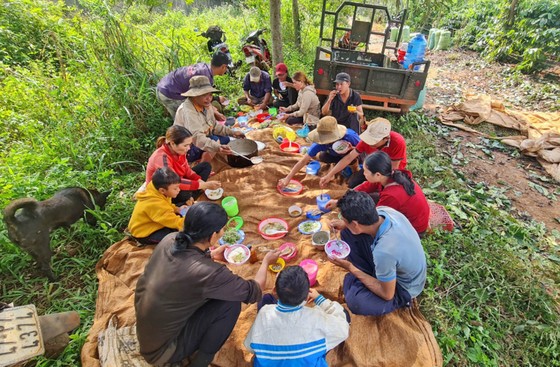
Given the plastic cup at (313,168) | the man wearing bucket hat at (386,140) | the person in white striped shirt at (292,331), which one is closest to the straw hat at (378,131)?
the man wearing bucket hat at (386,140)

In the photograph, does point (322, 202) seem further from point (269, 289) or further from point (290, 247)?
point (269, 289)

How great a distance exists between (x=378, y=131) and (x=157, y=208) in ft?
8.35

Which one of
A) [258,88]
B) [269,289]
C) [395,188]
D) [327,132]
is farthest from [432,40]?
[269,289]

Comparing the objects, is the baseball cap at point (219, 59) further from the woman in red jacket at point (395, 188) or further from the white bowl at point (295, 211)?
the woman in red jacket at point (395, 188)

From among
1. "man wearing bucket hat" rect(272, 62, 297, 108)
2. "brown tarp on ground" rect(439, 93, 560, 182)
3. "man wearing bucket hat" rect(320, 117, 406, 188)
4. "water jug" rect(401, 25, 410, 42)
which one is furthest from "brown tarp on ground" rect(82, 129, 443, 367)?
"water jug" rect(401, 25, 410, 42)

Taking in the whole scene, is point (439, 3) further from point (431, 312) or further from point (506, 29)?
point (431, 312)

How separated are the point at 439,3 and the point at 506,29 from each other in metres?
5.08

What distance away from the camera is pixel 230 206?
143 inches

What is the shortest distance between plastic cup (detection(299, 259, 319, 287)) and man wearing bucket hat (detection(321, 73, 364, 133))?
2837 mm

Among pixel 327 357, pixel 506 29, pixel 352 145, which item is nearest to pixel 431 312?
pixel 327 357

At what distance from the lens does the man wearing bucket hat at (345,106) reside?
4790 mm

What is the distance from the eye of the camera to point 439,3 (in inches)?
544

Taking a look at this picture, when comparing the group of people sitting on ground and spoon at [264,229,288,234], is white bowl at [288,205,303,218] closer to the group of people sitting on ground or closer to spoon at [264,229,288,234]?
spoon at [264,229,288,234]

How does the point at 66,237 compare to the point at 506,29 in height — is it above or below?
below
